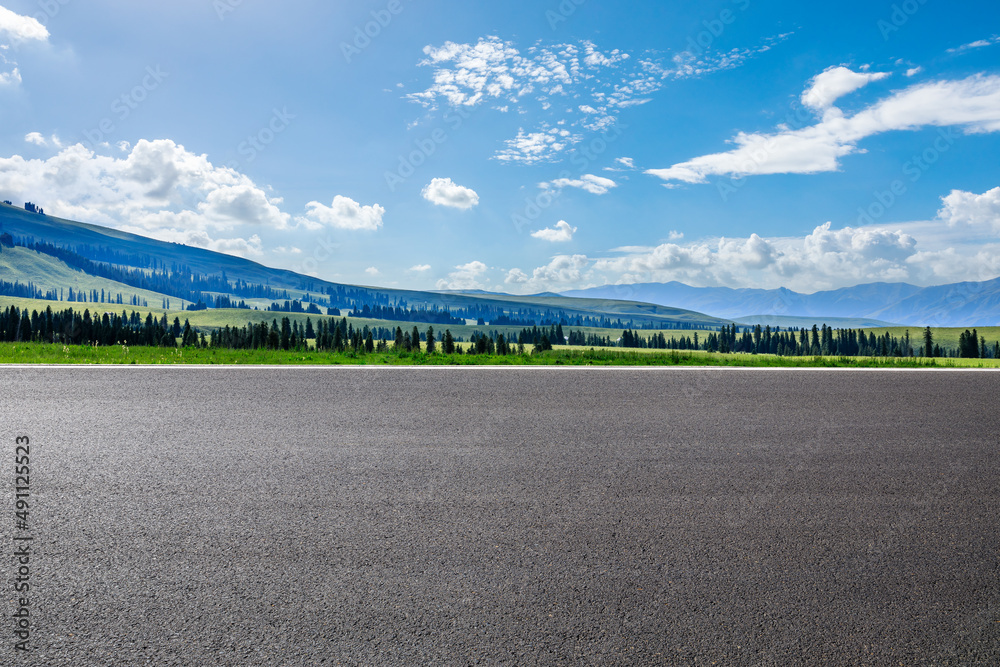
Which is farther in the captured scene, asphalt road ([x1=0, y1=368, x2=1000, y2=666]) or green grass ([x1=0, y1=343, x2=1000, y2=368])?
green grass ([x1=0, y1=343, x2=1000, y2=368])

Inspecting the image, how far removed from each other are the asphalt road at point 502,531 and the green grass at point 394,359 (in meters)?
3.62

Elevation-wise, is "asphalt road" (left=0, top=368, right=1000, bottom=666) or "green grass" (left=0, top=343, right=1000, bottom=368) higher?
"green grass" (left=0, top=343, right=1000, bottom=368)

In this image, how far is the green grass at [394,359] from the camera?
11109 mm

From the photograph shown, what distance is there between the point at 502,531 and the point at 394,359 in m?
8.10

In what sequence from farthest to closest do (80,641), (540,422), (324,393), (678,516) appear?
(324,393) < (540,422) < (678,516) < (80,641)

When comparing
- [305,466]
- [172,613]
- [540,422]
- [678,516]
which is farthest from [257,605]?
[540,422]

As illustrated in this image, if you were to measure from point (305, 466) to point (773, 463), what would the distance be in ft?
15.4

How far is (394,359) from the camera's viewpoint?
1173 centimetres

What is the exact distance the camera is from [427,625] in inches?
117

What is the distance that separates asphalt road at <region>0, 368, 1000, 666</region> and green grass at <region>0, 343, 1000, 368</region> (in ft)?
11.9

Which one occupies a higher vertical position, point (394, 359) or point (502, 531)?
point (394, 359)

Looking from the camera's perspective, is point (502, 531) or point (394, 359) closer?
point (502, 531)

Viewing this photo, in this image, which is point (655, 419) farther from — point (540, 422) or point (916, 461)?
point (916, 461)

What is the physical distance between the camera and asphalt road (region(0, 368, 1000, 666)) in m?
2.92
